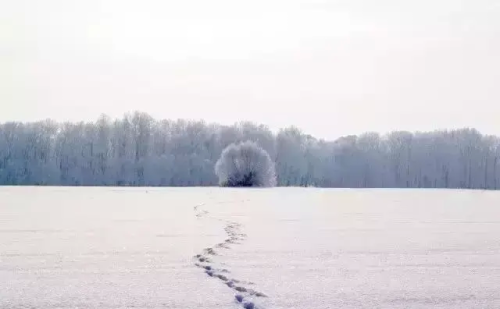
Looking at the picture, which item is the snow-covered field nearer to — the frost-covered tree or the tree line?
the frost-covered tree

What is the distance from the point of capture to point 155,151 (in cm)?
5803

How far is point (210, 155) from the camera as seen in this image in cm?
5603

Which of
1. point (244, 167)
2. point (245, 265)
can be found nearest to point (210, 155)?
point (244, 167)

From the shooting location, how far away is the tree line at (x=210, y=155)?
170 feet

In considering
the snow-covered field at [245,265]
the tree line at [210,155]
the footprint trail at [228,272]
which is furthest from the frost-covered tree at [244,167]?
the footprint trail at [228,272]

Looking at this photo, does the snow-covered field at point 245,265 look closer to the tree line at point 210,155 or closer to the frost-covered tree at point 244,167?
the frost-covered tree at point 244,167

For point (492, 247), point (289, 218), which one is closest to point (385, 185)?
point (289, 218)

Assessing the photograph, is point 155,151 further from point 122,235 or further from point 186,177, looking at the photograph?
point 122,235

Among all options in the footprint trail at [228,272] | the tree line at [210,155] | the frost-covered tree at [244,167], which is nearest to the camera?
the footprint trail at [228,272]

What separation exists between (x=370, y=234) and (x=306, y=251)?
7.74ft

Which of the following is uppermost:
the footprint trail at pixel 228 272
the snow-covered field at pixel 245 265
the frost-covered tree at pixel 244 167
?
the frost-covered tree at pixel 244 167

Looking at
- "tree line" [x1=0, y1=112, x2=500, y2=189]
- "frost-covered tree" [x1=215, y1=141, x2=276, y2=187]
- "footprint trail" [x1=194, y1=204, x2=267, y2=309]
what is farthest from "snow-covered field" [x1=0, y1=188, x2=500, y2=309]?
"tree line" [x1=0, y1=112, x2=500, y2=189]

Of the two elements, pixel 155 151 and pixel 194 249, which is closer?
pixel 194 249

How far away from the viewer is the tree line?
170 feet
